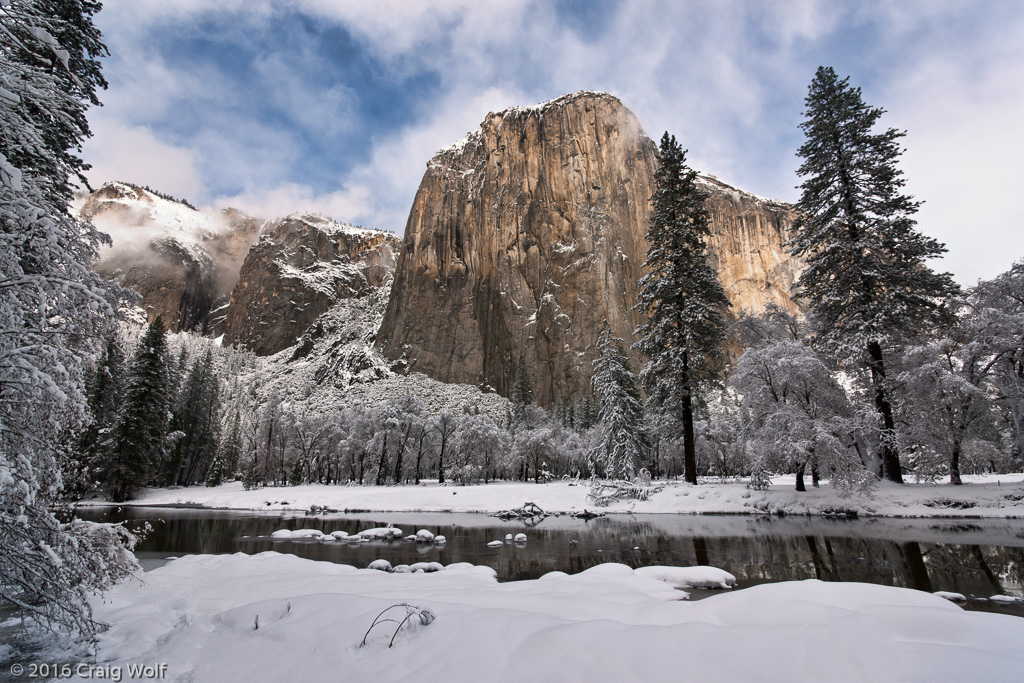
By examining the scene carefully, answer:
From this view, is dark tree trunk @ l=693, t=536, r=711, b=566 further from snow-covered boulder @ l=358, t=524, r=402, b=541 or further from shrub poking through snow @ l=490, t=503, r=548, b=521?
snow-covered boulder @ l=358, t=524, r=402, b=541

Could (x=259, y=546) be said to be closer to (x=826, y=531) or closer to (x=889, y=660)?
(x=889, y=660)

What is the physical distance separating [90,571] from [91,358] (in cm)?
246

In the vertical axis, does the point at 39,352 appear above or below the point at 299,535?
above

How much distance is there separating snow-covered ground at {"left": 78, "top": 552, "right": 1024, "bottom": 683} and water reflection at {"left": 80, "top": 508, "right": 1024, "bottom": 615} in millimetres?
3040

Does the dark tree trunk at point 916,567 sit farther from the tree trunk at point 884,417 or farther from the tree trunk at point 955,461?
the tree trunk at point 955,461

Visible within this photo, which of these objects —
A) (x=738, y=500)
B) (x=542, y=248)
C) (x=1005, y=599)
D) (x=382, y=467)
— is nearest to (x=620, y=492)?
(x=738, y=500)

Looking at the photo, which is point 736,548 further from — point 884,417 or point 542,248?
point 542,248

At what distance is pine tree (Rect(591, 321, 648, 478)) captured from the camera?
3002 cm

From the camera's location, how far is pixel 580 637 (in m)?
4.11

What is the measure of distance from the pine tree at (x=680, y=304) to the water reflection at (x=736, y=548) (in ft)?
23.7

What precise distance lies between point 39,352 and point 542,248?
360ft

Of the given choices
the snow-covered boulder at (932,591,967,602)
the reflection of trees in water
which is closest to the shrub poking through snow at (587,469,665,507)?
the reflection of trees in water

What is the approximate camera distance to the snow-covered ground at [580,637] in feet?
11.7

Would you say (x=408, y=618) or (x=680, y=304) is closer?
(x=408, y=618)
